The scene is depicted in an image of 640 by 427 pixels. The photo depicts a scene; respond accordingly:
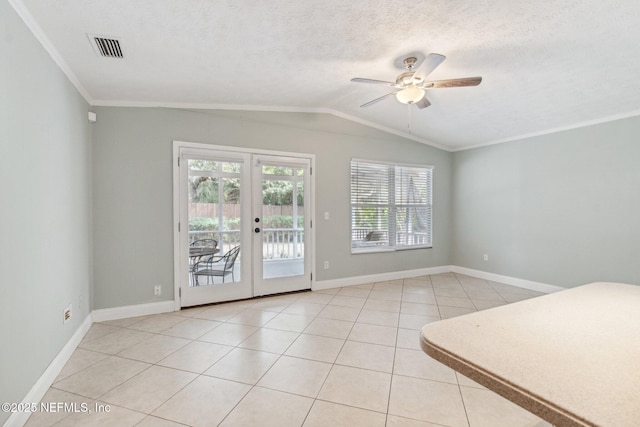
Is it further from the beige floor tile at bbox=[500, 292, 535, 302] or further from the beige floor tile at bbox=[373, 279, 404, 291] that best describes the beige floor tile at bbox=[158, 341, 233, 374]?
the beige floor tile at bbox=[500, 292, 535, 302]

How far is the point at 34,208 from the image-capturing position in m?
1.84

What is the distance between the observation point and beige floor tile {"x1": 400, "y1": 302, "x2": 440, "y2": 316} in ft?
10.9

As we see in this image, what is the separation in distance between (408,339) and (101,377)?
98.7 inches

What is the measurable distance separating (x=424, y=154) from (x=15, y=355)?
550 centimetres

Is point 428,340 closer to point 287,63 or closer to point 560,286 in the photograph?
point 287,63

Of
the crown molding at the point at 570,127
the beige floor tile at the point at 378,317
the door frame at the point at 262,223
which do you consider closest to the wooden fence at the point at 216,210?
the door frame at the point at 262,223

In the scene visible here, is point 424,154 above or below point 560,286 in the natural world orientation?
above

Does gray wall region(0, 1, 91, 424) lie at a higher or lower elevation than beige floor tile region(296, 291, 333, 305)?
higher

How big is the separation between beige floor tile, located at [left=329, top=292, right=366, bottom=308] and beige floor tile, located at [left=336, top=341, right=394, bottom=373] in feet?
3.31

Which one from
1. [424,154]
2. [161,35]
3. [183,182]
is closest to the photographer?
[161,35]

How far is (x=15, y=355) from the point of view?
1.58m

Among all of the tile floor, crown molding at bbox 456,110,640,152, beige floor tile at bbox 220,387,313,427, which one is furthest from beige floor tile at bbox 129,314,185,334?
crown molding at bbox 456,110,640,152

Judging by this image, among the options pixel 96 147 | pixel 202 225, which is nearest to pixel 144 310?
pixel 202 225

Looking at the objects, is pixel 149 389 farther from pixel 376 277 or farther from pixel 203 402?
pixel 376 277
